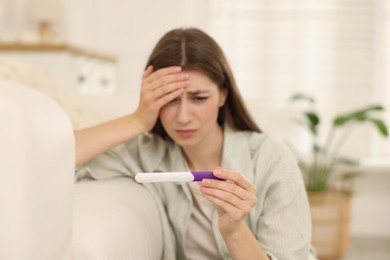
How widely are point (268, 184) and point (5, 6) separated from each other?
3.21 m

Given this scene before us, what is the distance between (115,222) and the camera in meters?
1.25

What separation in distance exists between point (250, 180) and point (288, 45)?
9.11 ft

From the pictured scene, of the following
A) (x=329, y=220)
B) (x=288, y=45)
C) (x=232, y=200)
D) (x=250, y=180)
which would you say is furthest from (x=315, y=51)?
(x=232, y=200)

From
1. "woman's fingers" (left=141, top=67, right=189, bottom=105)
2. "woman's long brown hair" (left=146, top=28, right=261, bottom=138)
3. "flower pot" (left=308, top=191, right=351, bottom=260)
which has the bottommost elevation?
"flower pot" (left=308, top=191, right=351, bottom=260)

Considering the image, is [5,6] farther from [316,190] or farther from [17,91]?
[17,91]

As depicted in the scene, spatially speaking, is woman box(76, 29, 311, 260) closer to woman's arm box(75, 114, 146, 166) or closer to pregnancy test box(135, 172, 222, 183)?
woman's arm box(75, 114, 146, 166)

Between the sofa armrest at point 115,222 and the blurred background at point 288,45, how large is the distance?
2.59 m

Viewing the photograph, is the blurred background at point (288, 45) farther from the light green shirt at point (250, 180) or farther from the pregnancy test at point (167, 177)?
the pregnancy test at point (167, 177)

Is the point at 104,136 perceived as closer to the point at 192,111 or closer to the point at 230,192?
the point at 192,111

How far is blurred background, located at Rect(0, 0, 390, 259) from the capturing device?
4.17 metres

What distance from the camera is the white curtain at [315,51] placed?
4.16 meters

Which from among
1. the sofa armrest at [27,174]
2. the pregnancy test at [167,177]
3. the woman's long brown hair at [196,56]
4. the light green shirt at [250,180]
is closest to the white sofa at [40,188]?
the sofa armrest at [27,174]

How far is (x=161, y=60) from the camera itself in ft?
5.28

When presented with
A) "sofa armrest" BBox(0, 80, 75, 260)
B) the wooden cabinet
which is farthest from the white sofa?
the wooden cabinet
